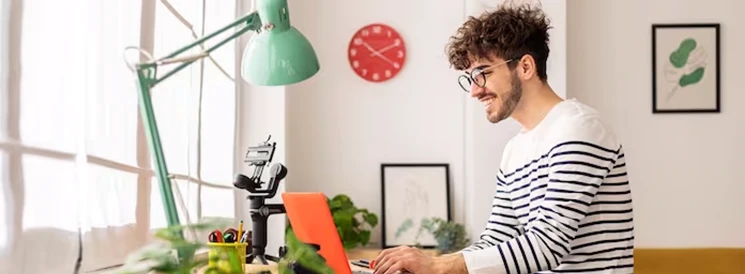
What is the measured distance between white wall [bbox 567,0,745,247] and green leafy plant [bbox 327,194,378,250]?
1.16m

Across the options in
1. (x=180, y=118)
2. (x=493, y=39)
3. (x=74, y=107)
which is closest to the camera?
(x=74, y=107)

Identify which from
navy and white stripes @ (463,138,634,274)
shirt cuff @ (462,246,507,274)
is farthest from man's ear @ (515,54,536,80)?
shirt cuff @ (462,246,507,274)

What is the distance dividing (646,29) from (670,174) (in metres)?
0.71

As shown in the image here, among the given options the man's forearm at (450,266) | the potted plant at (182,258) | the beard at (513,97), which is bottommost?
the man's forearm at (450,266)

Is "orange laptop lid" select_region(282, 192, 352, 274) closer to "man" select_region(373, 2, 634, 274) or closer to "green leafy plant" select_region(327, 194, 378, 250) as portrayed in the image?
"man" select_region(373, 2, 634, 274)

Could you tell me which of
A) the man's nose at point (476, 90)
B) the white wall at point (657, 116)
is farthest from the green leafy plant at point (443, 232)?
the man's nose at point (476, 90)

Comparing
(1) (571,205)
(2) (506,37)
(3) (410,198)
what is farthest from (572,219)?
(3) (410,198)

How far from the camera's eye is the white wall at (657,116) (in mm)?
4922

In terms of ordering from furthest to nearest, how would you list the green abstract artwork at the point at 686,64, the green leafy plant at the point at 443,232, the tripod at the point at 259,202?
the green abstract artwork at the point at 686,64 < the green leafy plant at the point at 443,232 < the tripod at the point at 259,202

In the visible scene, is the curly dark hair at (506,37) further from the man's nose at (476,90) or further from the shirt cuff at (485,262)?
the shirt cuff at (485,262)

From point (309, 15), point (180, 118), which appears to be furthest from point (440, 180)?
point (180, 118)

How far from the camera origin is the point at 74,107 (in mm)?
2219

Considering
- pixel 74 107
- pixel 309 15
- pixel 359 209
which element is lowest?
pixel 359 209

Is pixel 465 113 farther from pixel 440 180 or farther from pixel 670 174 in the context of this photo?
pixel 670 174
